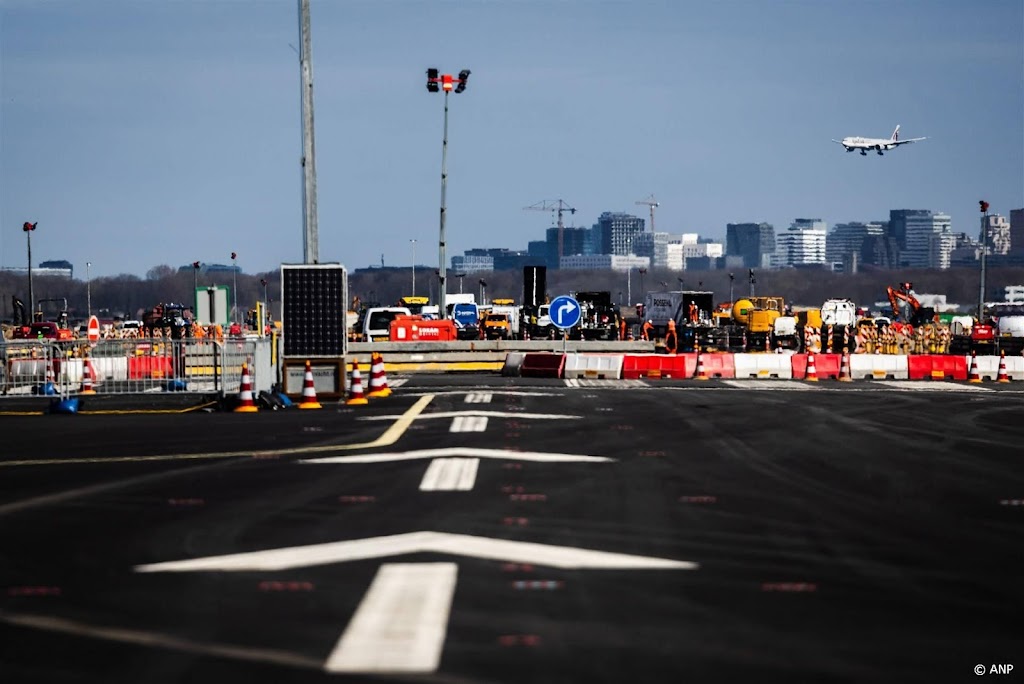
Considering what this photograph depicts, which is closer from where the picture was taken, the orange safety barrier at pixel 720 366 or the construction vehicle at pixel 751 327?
the orange safety barrier at pixel 720 366

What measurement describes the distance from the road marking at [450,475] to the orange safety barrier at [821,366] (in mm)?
25426

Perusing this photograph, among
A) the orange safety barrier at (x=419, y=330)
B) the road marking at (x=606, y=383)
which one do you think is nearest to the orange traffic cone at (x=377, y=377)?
the road marking at (x=606, y=383)

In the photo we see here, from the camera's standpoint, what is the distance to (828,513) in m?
12.7

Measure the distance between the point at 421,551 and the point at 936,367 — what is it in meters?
33.3

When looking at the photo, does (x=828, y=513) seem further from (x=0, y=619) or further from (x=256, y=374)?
(x=256, y=374)

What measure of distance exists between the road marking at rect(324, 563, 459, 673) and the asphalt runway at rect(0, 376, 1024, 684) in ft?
0.08

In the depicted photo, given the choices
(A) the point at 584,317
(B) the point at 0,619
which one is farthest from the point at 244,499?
(A) the point at 584,317

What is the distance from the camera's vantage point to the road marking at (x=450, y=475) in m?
14.3

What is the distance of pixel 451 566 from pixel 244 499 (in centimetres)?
425

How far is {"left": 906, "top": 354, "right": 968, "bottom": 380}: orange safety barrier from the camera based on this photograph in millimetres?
41250

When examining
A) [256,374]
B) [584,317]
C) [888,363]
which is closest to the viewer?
[256,374]

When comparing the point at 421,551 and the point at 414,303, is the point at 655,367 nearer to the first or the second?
the point at 421,551

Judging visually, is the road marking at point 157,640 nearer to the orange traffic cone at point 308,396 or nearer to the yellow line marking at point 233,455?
the yellow line marking at point 233,455

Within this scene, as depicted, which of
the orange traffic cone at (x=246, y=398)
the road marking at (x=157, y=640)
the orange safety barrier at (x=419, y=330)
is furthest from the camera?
the orange safety barrier at (x=419, y=330)
